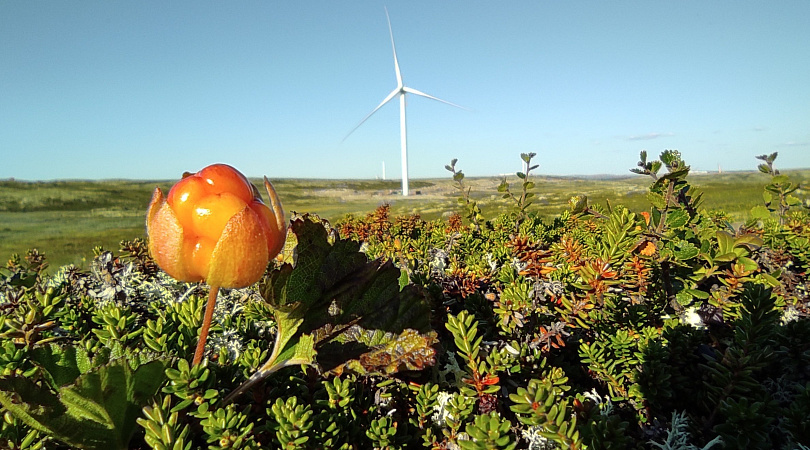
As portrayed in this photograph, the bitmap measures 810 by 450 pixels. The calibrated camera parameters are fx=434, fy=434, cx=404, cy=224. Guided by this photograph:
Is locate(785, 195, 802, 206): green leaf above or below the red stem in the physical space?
above

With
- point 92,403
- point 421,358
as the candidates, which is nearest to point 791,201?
point 421,358

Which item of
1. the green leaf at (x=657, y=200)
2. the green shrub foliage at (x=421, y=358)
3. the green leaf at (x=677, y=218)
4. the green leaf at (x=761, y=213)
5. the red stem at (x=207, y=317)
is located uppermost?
the green leaf at (x=657, y=200)

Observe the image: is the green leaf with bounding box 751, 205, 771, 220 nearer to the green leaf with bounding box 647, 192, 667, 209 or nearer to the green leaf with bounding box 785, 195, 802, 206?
the green leaf with bounding box 785, 195, 802, 206

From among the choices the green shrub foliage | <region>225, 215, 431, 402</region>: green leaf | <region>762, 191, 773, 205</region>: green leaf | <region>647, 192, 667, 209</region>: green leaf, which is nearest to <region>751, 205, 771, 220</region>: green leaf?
<region>762, 191, 773, 205</region>: green leaf

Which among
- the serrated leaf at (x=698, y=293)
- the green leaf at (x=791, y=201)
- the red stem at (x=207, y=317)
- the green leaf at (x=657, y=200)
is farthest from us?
the green leaf at (x=791, y=201)

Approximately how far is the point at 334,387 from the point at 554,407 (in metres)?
0.55

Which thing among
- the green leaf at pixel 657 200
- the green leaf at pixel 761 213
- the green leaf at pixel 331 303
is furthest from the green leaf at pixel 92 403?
the green leaf at pixel 761 213

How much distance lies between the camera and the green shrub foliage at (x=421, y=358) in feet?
3.06

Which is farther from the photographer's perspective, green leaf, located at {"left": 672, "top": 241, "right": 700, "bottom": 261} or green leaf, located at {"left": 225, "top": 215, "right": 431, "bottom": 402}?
green leaf, located at {"left": 672, "top": 241, "right": 700, "bottom": 261}

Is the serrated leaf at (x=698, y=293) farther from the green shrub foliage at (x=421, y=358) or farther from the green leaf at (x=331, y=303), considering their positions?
the green leaf at (x=331, y=303)

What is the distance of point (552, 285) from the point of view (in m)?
1.81

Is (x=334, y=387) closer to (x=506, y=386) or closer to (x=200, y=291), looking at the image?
(x=506, y=386)

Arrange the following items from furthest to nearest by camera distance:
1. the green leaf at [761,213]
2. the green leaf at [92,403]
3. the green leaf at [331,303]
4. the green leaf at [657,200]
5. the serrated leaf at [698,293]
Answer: the green leaf at [761,213] → the green leaf at [657,200] → the serrated leaf at [698,293] → the green leaf at [331,303] → the green leaf at [92,403]

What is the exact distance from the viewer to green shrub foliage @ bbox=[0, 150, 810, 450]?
93 centimetres
